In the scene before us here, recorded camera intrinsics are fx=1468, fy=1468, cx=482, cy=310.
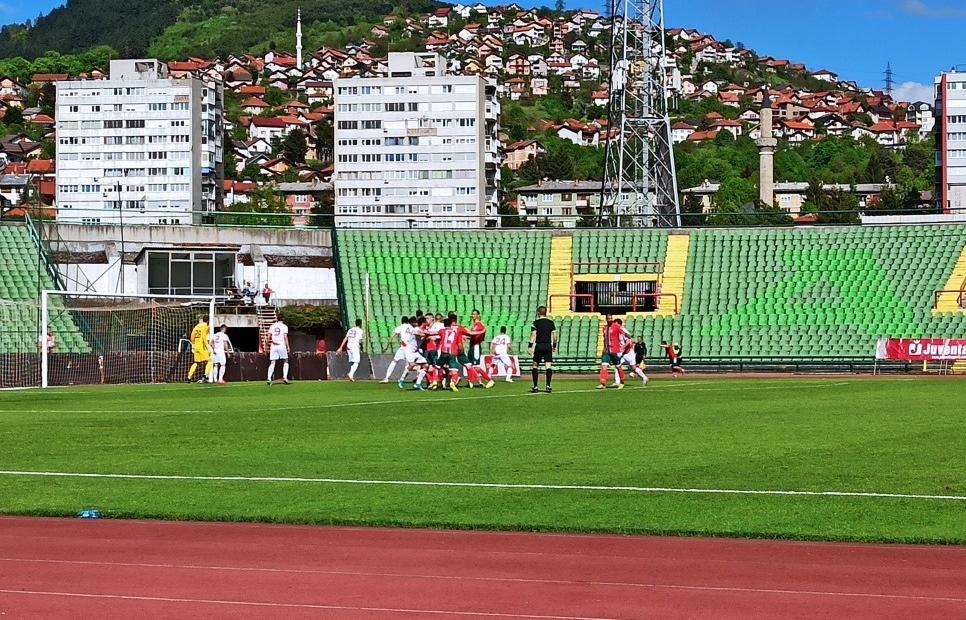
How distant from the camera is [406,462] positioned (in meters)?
17.0

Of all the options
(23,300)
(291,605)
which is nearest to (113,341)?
(23,300)

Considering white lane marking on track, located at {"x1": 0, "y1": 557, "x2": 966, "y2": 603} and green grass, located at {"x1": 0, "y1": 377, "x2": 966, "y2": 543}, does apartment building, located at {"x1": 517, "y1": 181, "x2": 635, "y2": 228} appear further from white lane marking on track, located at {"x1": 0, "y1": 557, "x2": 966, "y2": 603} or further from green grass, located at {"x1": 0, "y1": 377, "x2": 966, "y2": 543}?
white lane marking on track, located at {"x1": 0, "y1": 557, "x2": 966, "y2": 603}

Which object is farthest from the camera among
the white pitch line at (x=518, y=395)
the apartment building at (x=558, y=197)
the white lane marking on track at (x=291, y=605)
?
the apartment building at (x=558, y=197)

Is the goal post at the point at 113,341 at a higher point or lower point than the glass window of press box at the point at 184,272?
lower

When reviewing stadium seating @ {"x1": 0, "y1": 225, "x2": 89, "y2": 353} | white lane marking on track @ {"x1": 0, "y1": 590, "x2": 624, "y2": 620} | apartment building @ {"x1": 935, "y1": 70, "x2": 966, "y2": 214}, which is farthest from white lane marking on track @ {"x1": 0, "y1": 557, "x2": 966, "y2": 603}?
apartment building @ {"x1": 935, "y1": 70, "x2": 966, "y2": 214}

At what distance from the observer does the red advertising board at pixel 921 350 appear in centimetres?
4912

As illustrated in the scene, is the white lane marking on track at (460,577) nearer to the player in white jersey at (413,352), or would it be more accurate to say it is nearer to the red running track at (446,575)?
the red running track at (446,575)

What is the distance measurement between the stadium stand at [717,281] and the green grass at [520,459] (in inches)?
928

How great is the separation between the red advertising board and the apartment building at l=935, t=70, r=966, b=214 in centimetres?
8336

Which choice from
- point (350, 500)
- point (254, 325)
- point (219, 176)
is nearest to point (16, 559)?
point (350, 500)

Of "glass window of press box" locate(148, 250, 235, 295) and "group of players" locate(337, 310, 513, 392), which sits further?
"glass window of press box" locate(148, 250, 235, 295)

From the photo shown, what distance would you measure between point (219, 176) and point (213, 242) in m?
121

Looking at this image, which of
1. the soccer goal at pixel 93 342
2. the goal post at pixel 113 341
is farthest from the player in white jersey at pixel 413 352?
the soccer goal at pixel 93 342

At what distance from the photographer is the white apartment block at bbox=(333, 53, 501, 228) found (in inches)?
6457
